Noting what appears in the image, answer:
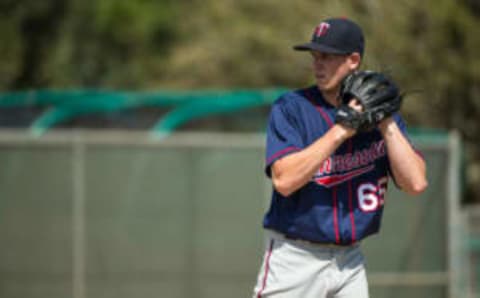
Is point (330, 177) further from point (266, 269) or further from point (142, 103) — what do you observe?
point (142, 103)

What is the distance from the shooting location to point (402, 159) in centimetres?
409

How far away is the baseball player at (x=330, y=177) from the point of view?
13.4 ft

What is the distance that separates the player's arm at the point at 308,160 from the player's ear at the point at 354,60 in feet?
1.37

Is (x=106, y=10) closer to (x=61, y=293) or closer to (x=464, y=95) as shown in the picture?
(x=464, y=95)

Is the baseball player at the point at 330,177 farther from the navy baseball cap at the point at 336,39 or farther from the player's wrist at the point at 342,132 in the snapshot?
the player's wrist at the point at 342,132

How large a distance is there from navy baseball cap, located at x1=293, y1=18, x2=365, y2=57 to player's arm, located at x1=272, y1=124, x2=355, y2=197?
0.40 metres

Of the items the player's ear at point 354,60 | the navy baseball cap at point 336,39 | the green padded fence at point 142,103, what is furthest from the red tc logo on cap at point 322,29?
the green padded fence at point 142,103

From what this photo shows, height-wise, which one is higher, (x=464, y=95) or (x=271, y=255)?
(x=464, y=95)

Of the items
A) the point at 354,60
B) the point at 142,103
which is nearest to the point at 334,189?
the point at 354,60

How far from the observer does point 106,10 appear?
718 inches

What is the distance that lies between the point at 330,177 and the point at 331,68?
19.4 inches

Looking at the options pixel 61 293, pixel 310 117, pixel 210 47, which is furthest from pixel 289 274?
pixel 210 47

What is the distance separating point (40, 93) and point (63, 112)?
3.07ft

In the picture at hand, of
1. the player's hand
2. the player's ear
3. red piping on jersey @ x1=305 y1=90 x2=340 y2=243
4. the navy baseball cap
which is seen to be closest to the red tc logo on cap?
the navy baseball cap
